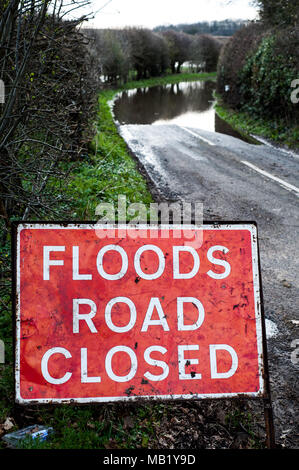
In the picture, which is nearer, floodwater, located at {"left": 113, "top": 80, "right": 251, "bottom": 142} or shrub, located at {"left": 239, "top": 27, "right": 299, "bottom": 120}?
shrub, located at {"left": 239, "top": 27, "right": 299, "bottom": 120}

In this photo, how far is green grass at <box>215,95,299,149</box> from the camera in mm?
13781

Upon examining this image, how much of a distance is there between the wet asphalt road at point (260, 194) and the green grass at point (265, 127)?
0.85 meters

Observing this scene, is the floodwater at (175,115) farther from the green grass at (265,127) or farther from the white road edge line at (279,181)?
the white road edge line at (279,181)

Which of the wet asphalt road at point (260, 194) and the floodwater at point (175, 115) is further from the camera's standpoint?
the floodwater at point (175, 115)

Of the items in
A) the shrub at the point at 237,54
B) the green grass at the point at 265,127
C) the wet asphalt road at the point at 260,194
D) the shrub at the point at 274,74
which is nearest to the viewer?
the wet asphalt road at the point at 260,194

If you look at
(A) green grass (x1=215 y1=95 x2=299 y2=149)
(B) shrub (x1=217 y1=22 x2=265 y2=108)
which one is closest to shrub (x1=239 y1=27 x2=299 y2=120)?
(A) green grass (x1=215 y1=95 x2=299 y2=149)

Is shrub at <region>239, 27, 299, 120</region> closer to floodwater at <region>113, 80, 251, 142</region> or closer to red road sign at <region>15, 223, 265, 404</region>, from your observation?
floodwater at <region>113, 80, 251, 142</region>

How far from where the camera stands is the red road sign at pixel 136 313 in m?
2.50

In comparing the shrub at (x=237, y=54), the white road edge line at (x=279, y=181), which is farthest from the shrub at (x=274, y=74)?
the white road edge line at (x=279, y=181)

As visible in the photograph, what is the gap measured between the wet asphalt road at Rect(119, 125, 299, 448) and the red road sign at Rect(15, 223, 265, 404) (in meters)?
0.95

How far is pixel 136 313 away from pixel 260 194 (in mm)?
6305

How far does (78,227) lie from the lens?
8.54ft
